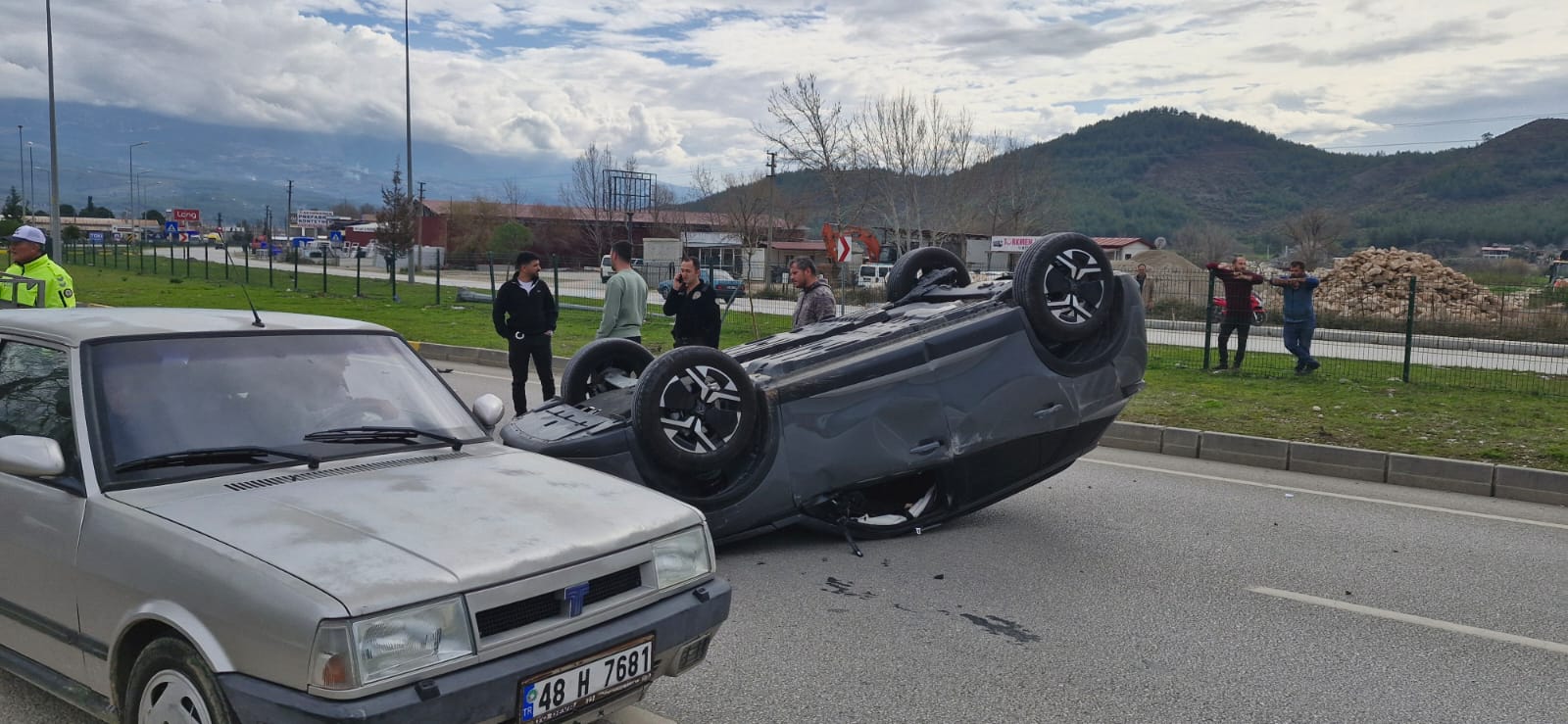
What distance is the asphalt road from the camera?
13.6ft

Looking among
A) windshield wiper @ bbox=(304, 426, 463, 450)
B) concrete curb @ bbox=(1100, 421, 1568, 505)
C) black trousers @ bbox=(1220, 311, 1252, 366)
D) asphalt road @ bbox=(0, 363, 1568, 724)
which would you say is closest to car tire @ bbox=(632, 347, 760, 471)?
asphalt road @ bbox=(0, 363, 1568, 724)

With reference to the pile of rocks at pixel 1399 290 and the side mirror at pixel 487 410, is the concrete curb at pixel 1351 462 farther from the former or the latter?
the pile of rocks at pixel 1399 290

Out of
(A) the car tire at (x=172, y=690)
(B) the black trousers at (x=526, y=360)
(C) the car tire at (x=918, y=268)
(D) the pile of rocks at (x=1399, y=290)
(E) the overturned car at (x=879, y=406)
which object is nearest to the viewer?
(A) the car tire at (x=172, y=690)

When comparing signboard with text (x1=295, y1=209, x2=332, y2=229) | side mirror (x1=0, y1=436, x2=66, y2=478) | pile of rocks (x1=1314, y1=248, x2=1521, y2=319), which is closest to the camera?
side mirror (x1=0, y1=436, x2=66, y2=478)

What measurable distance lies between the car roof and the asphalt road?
1.36 meters

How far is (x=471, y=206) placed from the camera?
8394 cm

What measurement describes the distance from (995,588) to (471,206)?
83.6m

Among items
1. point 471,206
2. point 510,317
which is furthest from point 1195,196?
point 510,317

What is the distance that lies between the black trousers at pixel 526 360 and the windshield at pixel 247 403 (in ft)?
18.5

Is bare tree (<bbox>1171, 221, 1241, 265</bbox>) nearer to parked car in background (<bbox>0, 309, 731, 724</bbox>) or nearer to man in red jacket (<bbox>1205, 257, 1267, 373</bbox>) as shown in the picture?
man in red jacket (<bbox>1205, 257, 1267, 373</bbox>)

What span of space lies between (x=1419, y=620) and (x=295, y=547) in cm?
513

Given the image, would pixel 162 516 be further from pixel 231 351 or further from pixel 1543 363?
pixel 1543 363

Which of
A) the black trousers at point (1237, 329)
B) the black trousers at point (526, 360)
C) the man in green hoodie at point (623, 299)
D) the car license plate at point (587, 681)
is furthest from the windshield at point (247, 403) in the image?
the black trousers at point (1237, 329)

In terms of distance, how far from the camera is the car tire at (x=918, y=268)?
7.84 m
